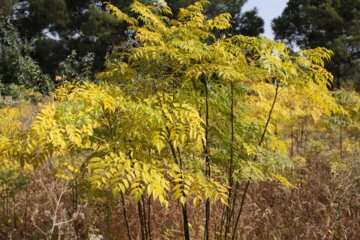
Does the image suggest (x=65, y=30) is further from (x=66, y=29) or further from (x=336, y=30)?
(x=336, y=30)

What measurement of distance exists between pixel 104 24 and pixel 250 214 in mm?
16808

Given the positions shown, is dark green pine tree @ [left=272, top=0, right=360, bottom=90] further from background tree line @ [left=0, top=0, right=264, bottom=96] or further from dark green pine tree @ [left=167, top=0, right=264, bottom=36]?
background tree line @ [left=0, top=0, right=264, bottom=96]

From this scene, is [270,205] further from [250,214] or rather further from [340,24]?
[340,24]

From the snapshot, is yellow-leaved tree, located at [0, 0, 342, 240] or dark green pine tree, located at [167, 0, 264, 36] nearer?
yellow-leaved tree, located at [0, 0, 342, 240]

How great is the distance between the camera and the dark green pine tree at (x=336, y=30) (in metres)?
19.2

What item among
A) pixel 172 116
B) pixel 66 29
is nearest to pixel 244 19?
pixel 66 29

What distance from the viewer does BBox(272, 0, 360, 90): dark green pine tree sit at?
1925 cm

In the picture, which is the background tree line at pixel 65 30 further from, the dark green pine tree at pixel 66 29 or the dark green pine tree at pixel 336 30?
the dark green pine tree at pixel 336 30

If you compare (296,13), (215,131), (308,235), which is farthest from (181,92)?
(296,13)

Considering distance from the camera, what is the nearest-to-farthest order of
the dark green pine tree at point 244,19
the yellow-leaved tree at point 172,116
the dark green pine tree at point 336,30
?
the yellow-leaved tree at point 172,116 → the dark green pine tree at point 336,30 → the dark green pine tree at point 244,19

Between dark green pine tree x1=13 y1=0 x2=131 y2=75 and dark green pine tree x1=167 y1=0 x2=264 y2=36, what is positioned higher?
dark green pine tree x1=167 y1=0 x2=264 y2=36

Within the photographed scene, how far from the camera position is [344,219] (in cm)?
459

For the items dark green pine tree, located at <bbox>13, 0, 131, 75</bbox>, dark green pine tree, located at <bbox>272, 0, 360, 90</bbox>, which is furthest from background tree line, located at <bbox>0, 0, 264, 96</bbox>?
dark green pine tree, located at <bbox>272, 0, 360, 90</bbox>

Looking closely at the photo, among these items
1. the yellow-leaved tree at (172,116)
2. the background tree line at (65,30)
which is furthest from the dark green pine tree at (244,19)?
the yellow-leaved tree at (172,116)
